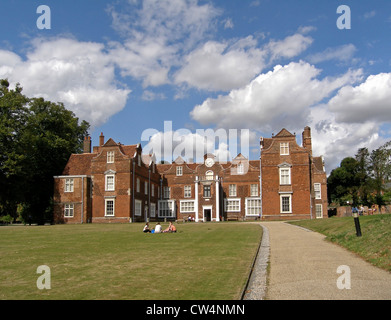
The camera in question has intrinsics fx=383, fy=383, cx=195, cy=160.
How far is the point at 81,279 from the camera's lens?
9750 millimetres

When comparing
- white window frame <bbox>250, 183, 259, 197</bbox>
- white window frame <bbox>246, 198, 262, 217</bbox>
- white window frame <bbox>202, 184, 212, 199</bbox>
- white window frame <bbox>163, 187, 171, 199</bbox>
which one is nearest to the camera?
white window frame <bbox>202, 184, 212, 199</bbox>

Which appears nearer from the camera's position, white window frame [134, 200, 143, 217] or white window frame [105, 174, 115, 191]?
white window frame [105, 174, 115, 191]

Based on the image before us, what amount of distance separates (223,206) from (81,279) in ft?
167

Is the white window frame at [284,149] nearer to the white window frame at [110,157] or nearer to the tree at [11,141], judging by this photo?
A: the white window frame at [110,157]

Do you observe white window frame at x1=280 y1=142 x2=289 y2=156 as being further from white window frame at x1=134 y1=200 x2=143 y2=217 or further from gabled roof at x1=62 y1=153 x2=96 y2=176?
gabled roof at x1=62 y1=153 x2=96 y2=176

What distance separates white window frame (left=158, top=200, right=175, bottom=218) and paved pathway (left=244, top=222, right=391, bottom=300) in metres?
47.3

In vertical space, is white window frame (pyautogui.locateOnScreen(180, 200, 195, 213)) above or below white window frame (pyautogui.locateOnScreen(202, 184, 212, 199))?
below

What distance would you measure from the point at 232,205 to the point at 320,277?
49.9m

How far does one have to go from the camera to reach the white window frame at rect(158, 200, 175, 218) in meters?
62.0

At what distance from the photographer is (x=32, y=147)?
158 feet

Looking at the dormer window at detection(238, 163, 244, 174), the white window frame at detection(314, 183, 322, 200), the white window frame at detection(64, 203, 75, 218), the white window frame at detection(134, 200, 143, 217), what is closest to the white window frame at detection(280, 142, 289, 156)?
the dormer window at detection(238, 163, 244, 174)

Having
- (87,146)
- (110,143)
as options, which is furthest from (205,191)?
(87,146)

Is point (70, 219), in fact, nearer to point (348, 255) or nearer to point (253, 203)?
point (253, 203)

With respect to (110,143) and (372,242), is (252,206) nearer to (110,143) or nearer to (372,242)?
→ (110,143)
